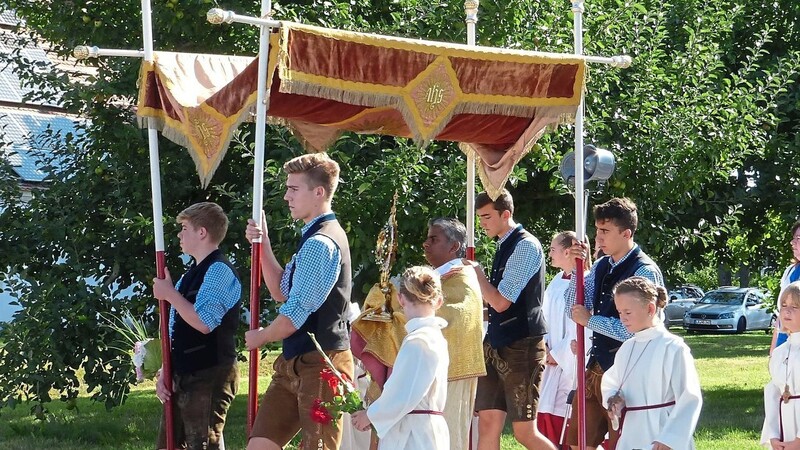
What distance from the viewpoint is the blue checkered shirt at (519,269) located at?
730 cm

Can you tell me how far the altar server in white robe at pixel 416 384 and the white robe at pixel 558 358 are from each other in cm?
288

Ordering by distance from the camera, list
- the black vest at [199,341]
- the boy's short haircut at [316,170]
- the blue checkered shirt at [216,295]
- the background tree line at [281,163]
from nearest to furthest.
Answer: the boy's short haircut at [316,170]
the blue checkered shirt at [216,295]
the black vest at [199,341]
the background tree line at [281,163]

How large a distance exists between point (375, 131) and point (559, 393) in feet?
8.00

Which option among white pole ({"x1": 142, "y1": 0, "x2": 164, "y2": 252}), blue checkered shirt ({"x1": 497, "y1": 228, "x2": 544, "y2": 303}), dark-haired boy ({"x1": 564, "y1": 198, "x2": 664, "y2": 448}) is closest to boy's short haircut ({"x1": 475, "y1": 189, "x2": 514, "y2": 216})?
blue checkered shirt ({"x1": 497, "y1": 228, "x2": 544, "y2": 303})

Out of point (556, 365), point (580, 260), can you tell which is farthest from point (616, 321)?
point (556, 365)

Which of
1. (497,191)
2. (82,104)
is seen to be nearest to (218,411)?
(497,191)

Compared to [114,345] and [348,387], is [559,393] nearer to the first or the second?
[348,387]

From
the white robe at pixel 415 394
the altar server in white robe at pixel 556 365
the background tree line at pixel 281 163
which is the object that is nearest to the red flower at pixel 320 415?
the white robe at pixel 415 394

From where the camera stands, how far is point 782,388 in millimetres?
6703

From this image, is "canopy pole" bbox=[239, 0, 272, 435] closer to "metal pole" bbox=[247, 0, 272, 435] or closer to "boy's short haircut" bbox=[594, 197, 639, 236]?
"metal pole" bbox=[247, 0, 272, 435]

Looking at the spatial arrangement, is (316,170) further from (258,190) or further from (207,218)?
(207,218)

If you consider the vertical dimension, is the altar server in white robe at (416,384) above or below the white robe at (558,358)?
above

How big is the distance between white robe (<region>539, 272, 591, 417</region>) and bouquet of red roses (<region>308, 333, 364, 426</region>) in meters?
3.03

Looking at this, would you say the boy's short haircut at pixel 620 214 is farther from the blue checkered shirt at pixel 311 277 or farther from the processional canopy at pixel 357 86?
the blue checkered shirt at pixel 311 277
